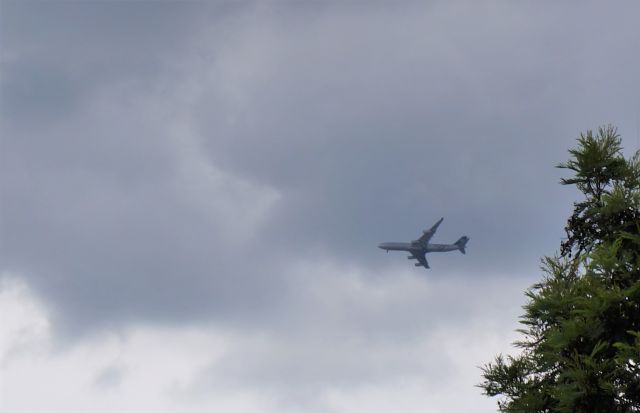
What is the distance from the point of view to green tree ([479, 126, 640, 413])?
21141 millimetres

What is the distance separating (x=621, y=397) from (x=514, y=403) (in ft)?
14.0

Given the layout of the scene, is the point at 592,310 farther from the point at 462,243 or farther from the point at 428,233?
the point at 462,243

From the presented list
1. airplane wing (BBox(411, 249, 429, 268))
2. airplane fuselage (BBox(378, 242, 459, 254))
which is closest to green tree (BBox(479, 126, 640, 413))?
airplane fuselage (BBox(378, 242, 459, 254))

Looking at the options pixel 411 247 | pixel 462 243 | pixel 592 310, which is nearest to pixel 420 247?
pixel 411 247

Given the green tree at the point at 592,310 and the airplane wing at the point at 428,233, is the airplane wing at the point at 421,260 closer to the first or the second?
the airplane wing at the point at 428,233

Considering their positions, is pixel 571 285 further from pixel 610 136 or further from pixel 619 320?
pixel 610 136

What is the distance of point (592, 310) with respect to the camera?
21.6 meters

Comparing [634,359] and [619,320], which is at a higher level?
[619,320]

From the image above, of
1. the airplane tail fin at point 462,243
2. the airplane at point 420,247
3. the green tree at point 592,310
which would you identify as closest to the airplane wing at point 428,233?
the airplane at point 420,247

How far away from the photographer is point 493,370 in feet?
89.4

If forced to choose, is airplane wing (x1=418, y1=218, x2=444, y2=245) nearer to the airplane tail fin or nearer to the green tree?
the airplane tail fin

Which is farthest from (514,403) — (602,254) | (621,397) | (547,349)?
(602,254)

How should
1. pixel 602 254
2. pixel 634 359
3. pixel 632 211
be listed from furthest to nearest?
pixel 632 211, pixel 602 254, pixel 634 359

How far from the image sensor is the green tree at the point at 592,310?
2114 cm
